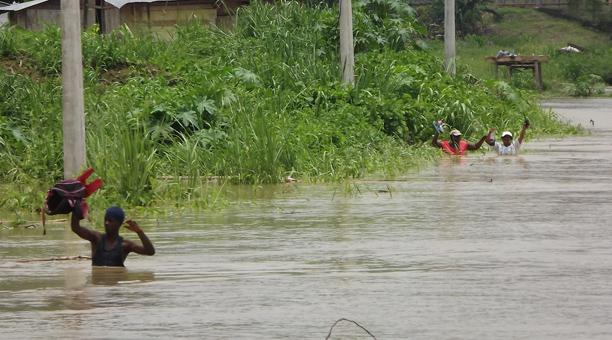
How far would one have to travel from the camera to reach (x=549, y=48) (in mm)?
62438

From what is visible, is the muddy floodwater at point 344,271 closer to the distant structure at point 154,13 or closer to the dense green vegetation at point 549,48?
the distant structure at point 154,13

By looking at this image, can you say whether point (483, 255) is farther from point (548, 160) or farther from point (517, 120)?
point (517, 120)

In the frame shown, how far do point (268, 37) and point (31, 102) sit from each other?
279 inches

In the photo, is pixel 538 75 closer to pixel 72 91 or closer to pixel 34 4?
pixel 34 4

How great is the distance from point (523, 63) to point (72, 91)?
36.3 meters

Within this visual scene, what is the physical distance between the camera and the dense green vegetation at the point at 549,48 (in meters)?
53.4

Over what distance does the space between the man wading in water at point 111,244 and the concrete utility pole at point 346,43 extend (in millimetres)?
13720

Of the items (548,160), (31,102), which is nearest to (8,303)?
(31,102)

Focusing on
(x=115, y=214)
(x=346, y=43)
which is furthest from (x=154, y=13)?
(x=115, y=214)

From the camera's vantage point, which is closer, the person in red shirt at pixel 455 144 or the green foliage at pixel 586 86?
the person in red shirt at pixel 455 144

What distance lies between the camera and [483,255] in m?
11.8

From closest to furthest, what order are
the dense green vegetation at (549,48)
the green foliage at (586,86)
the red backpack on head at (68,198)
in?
the red backpack on head at (68,198)
the green foliage at (586,86)
the dense green vegetation at (549,48)

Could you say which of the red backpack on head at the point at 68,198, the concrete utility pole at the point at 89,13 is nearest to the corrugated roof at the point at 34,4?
the concrete utility pole at the point at 89,13

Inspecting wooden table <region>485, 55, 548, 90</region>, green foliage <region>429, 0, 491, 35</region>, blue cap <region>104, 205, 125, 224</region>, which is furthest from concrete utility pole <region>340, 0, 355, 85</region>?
green foliage <region>429, 0, 491, 35</region>
